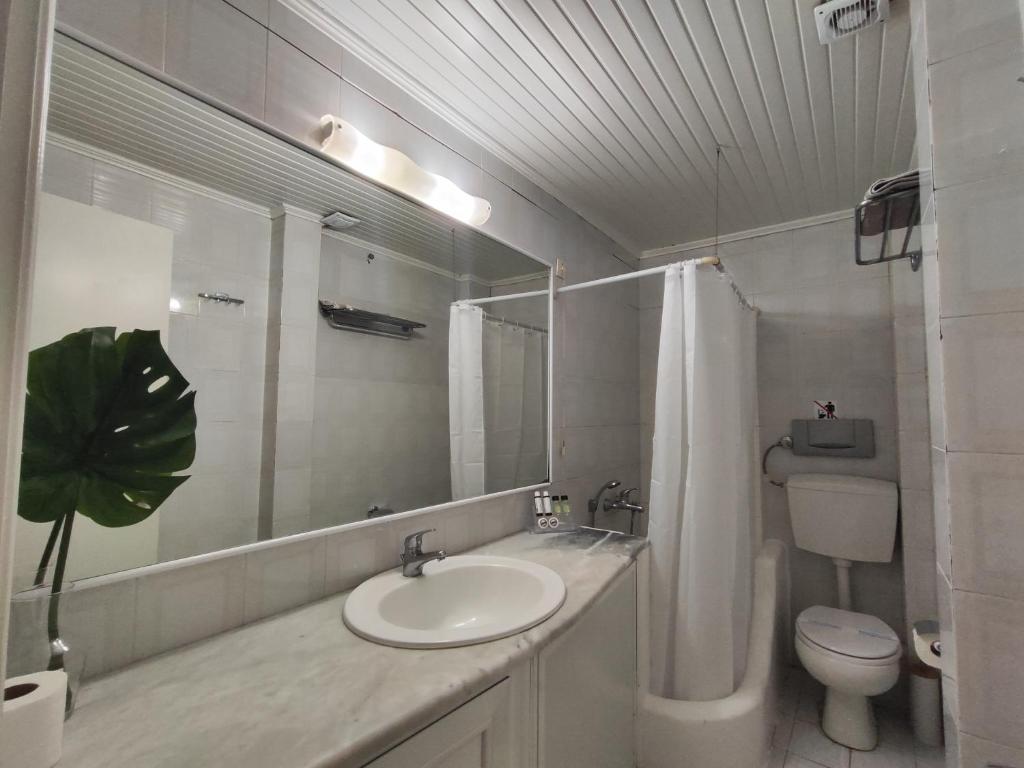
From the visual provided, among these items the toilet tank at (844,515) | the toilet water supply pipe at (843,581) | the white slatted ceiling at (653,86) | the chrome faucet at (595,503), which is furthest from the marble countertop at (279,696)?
the toilet water supply pipe at (843,581)

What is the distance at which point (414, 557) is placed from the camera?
3.92 feet

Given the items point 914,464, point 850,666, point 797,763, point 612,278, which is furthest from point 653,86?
point 797,763

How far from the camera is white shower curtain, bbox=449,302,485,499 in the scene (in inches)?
59.9

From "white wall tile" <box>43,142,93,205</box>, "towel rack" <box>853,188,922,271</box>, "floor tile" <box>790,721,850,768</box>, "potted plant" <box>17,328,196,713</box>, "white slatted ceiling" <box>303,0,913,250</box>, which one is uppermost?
"white slatted ceiling" <box>303,0,913,250</box>

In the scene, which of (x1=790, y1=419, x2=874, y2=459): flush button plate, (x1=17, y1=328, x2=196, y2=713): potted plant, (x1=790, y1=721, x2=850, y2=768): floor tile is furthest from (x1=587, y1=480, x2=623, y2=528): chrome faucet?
(x1=17, y1=328, x2=196, y2=713): potted plant

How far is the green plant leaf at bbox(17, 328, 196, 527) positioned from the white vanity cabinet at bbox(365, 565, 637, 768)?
58 centimetres

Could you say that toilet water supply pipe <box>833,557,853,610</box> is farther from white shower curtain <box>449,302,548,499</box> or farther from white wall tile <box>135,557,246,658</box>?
white wall tile <box>135,557,246,658</box>

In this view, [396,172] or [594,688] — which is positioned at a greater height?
[396,172]

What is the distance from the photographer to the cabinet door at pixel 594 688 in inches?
37.6

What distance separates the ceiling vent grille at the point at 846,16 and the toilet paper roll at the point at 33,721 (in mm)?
1958

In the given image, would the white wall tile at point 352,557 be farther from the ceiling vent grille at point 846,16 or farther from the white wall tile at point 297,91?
the ceiling vent grille at point 846,16

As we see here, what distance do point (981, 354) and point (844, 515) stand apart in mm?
1532

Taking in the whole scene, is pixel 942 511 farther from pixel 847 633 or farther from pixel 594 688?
pixel 847 633

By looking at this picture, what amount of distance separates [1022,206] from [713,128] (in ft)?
3.42
